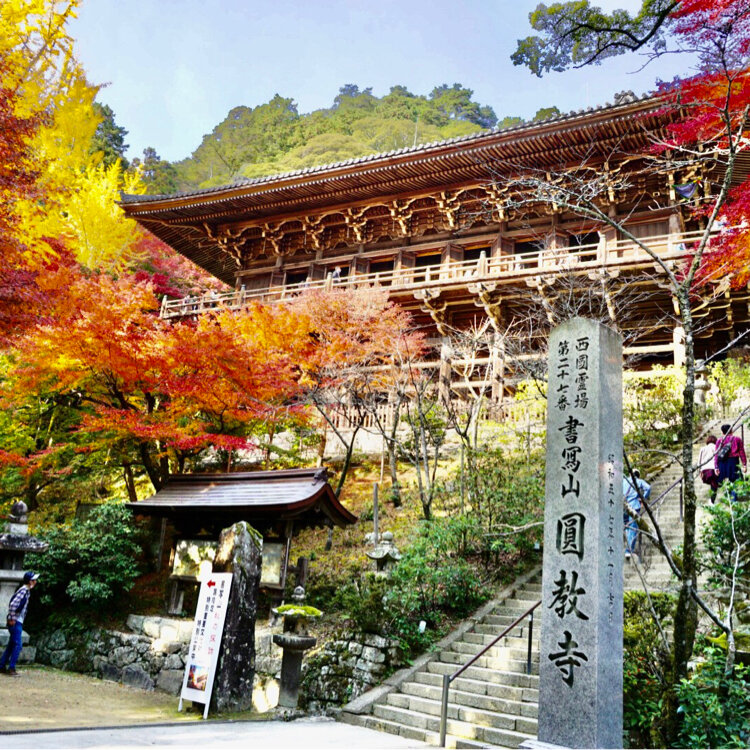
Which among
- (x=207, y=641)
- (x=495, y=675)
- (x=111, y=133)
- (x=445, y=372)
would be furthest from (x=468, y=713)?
(x=111, y=133)

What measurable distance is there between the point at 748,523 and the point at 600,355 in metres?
3.25

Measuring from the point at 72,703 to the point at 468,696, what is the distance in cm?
496

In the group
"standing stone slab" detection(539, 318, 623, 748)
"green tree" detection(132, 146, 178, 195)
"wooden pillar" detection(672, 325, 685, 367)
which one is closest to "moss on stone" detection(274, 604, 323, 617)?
"standing stone slab" detection(539, 318, 623, 748)

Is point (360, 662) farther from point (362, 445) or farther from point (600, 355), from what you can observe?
point (362, 445)

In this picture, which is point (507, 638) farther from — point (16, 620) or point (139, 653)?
point (16, 620)

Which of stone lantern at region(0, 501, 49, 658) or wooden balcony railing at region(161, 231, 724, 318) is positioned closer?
stone lantern at region(0, 501, 49, 658)

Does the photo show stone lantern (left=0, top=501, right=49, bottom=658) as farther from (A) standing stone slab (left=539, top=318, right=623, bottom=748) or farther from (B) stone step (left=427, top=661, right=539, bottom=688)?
(A) standing stone slab (left=539, top=318, right=623, bottom=748)

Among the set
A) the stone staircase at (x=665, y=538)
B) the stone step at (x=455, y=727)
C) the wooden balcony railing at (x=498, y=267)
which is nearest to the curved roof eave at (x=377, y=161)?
the wooden balcony railing at (x=498, y=267)

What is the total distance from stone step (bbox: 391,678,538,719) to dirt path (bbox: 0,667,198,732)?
2698 millimetres

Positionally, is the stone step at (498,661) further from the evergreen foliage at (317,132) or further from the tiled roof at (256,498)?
the evergreen foliage at (317,132)

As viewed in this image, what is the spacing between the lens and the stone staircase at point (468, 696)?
21.8 feet

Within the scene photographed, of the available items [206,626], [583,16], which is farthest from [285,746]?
[583,16]

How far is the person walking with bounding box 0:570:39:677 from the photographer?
8.70 metres

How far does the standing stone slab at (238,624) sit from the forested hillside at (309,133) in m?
36.6
